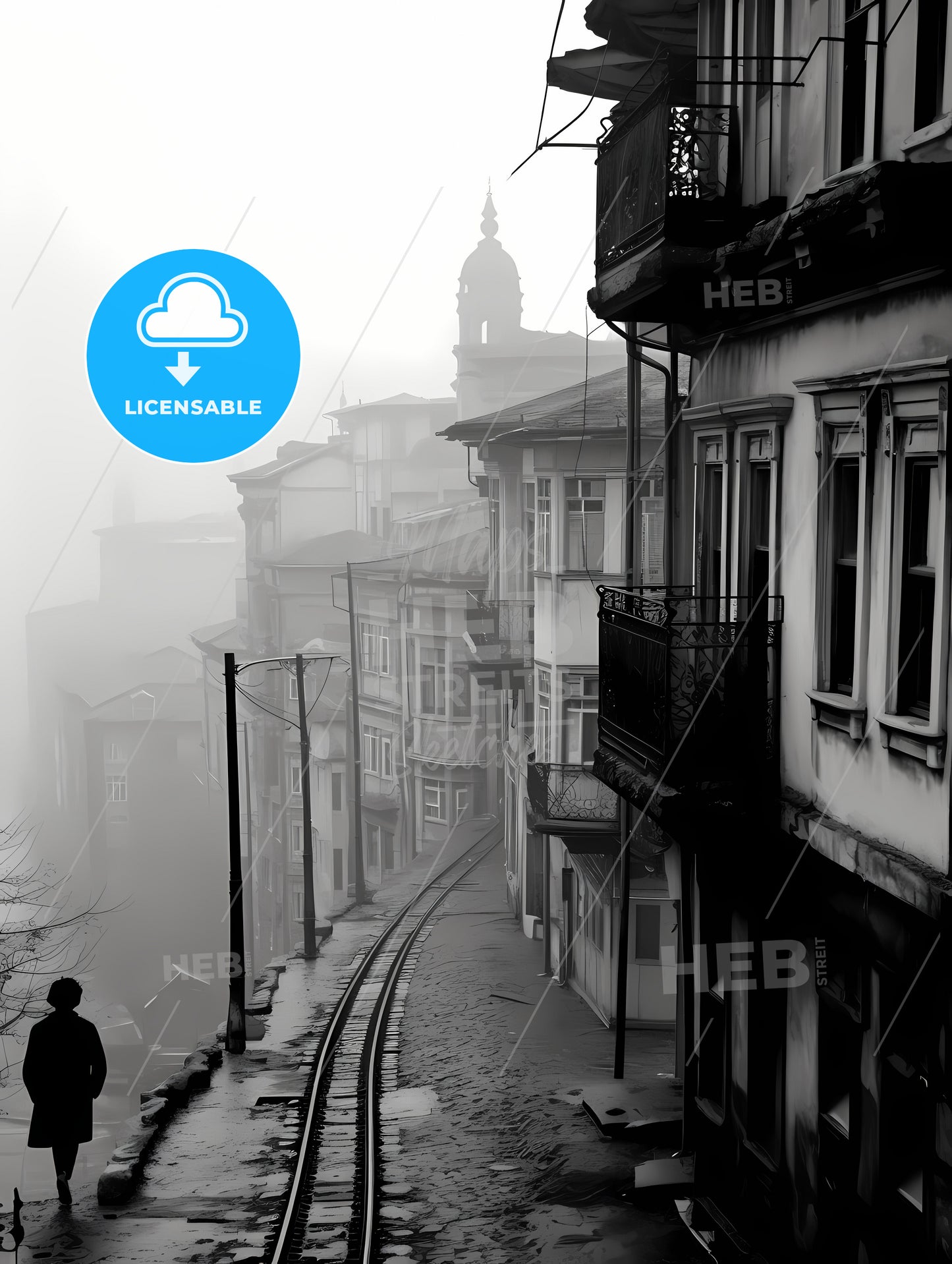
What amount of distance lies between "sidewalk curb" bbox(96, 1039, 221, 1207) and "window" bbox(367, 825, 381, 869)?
28.8 metres

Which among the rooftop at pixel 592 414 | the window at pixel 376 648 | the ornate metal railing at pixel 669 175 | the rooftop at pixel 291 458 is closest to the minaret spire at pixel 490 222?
the rooftop at pixel 291 458

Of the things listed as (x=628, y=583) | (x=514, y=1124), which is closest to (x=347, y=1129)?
(x=514, y=1124)

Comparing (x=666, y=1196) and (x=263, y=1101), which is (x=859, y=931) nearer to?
(x=666, y=1196)

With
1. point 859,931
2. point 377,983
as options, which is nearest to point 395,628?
point 377,983

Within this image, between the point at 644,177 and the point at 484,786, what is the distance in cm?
3784

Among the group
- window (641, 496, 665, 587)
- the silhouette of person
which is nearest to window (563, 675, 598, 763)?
window (641, 496, 665, 587)

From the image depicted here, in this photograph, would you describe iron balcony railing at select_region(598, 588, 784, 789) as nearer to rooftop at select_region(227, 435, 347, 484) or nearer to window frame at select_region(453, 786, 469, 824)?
window frame at select_region(453, 786, 469, 824)

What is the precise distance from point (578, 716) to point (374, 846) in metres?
28.9

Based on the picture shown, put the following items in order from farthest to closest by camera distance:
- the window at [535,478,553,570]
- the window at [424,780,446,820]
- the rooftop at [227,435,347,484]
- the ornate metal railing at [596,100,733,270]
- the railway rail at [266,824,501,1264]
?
the rooftop at [227,435,347,484]
the window at [424,780,446,820]
the window at [535,478,553,570]
the railway rail at [266,824,501,1264]
the ornate metal railing at [596,100,733,270]

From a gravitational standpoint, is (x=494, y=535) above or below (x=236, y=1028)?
above

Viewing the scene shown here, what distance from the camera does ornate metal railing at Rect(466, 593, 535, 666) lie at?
2689 centimetres

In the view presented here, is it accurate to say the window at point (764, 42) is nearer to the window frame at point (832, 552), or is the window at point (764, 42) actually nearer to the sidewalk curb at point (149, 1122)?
the window frame at point (832, 552)

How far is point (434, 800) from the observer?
144 feet

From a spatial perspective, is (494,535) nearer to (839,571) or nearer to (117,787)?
(839,571)
